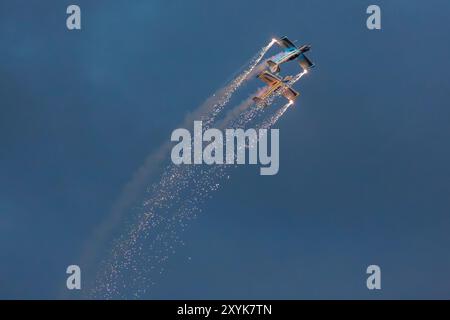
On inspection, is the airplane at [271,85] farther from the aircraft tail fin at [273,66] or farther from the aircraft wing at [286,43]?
the aircraft wing at [286,43]

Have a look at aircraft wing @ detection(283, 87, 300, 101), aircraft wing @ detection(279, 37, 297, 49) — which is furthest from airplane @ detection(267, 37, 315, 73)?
aircraft wing @ detection(283, 87, 300, 101)

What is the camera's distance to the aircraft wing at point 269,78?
297 ft

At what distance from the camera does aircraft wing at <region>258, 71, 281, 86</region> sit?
297ft

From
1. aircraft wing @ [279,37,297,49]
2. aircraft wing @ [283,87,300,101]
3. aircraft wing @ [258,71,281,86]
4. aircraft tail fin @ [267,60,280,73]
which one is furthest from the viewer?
aircraft wing @ [283,87,300,101]

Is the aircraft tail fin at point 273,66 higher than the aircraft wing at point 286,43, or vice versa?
the aircraft wing at point 286,43

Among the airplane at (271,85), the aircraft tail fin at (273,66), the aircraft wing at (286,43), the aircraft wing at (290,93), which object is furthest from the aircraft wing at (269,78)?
the aircraft wing at (286,43)

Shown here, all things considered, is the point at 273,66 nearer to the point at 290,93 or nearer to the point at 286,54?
the point at 286,54

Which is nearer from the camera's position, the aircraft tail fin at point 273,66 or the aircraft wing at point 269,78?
the aircraft tail fin at point 273,66

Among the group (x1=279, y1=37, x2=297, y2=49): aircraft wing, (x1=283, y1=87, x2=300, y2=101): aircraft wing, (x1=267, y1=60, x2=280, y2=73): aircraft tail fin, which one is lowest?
(x1=283, y1=87, x2=300, y2=101): aircraft wing

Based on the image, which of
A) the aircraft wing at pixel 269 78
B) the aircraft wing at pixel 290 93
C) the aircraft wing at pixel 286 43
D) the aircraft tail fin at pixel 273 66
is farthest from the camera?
the aircraft wing at pixel 290 93

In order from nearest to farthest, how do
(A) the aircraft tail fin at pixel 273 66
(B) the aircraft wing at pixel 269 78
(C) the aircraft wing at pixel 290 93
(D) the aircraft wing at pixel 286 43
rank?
(D) the aircraft wing at pixel 286 43 → (A) the aircraft tail fin at pixel 273 66 → (B) the aircraft wing at pixel 269 78 → (C) the aircraft wing at pixel 290 93

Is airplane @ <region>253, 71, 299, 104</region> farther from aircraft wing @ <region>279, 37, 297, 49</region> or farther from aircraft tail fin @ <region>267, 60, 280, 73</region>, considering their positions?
aircraft wing @ <region>279, 37, 297, 49</region>

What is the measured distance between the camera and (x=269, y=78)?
299 ft
